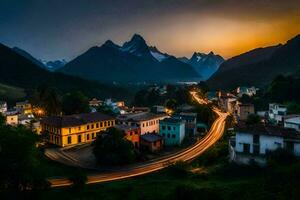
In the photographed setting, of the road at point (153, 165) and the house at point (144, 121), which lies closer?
the road at point (153, 165)

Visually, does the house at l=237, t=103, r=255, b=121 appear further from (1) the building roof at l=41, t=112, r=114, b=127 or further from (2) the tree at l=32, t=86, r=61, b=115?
(2) the tree at l=32, t=86, r=61, b=115

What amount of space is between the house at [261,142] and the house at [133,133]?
2158 cm

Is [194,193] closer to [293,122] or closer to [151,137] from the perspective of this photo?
[293,122]

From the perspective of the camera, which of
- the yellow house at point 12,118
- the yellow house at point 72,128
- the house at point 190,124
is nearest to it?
the yellow house at point 72,128

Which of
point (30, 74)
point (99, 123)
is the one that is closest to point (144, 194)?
point (99, 123)

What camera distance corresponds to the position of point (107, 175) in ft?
146

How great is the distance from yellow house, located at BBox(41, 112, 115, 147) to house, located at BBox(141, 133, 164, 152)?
10795mm

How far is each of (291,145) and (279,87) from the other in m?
51.9

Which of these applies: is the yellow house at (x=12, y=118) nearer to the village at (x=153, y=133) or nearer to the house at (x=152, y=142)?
the village at (x=153, y=133)

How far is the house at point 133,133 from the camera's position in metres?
57.3

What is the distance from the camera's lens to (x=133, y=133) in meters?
58.4

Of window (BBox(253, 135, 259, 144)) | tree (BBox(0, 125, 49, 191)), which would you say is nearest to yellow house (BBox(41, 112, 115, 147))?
tree (BBox(0, 125, 49, 191))

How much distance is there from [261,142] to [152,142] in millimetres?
23182

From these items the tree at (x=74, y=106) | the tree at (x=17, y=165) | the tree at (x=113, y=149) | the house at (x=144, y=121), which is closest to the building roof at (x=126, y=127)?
the house at (x=144, y=121)
